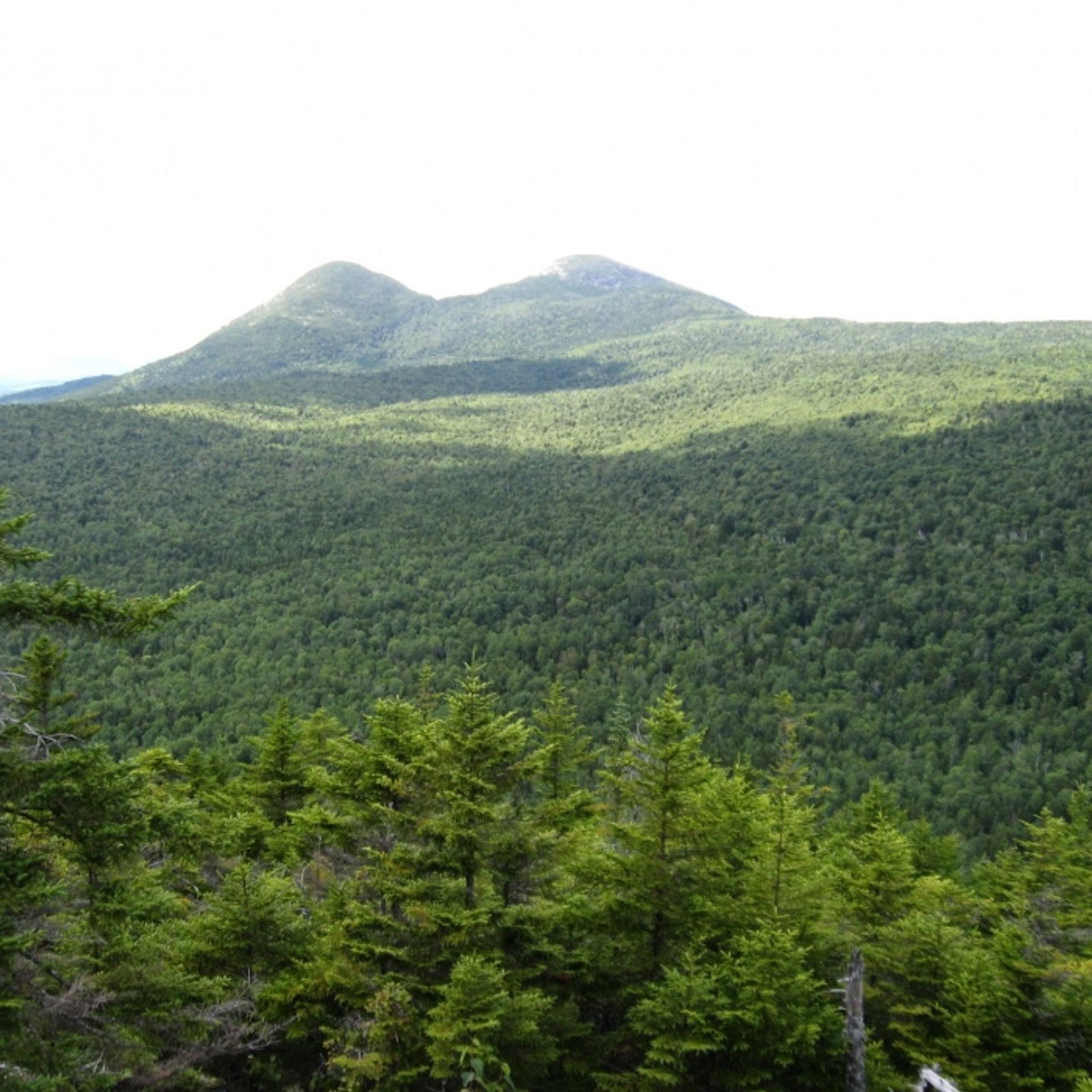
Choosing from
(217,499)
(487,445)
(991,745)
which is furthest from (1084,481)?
(217,499)

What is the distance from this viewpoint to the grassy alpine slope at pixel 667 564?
76.3 meters

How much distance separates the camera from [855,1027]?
44.9ft

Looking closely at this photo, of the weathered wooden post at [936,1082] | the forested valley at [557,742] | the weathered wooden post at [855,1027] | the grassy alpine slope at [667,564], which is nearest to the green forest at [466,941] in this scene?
the forested valley at [557,742]

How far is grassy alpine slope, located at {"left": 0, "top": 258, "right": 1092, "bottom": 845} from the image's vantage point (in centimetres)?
7631

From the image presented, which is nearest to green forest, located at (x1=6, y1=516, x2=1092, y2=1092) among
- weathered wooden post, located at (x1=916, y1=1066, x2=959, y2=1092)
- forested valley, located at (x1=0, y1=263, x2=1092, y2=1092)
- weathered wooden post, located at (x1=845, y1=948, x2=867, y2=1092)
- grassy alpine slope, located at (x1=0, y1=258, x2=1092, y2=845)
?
forested valley, located at (x1=0, y1=263, x2=1092, y2=1092)

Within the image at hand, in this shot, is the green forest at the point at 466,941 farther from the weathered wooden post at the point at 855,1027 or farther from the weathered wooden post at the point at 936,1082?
the weathered wooden post at the point at 936,1082

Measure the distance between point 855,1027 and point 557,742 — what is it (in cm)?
1510

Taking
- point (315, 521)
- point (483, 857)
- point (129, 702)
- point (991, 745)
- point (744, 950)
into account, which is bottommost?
point (991, 745)

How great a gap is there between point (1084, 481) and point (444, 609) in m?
87.2

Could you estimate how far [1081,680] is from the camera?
80250 millimetres

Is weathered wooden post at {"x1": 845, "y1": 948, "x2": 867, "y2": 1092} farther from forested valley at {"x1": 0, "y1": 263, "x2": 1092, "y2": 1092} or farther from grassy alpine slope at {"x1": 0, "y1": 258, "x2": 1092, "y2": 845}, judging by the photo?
grassy alpine slope at {"x1": 0, "y1": 258, "x2": 1092, "y2": 845}

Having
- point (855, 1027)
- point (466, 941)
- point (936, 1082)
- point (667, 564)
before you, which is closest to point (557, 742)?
point (855, 1027)

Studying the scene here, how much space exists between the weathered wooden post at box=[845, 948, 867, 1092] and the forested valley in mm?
429

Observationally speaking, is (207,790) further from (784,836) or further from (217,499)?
(217,499)
